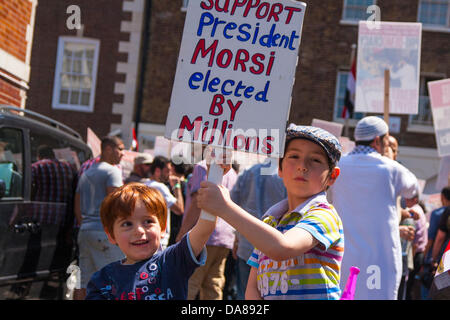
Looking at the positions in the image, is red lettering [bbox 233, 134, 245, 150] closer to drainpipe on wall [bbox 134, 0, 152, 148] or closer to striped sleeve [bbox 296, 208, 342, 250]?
striped sleeve [bbox 296, 208, 342, 250]

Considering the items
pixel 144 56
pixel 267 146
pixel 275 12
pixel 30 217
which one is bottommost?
pixel 30 217

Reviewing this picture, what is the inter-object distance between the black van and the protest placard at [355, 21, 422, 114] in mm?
3010

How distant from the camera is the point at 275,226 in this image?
2.52 m

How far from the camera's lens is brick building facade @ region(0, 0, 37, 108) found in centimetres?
738

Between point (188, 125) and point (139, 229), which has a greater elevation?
point (188, 125)

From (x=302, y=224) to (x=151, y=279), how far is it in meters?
0.59

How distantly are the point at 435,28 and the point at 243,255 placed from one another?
13869 millimetres

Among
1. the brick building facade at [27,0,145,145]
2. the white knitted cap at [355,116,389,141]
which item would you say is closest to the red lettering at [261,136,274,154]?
the white knitted cap at [355,116,389,141]

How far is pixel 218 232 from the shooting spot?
608 centimetres

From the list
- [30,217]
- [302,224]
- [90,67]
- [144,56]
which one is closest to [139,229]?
[302,224]

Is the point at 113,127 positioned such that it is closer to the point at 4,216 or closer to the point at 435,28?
the point at 435,28

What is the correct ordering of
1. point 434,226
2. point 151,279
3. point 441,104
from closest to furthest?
point 151,279 < point 434,226 < point 441,104

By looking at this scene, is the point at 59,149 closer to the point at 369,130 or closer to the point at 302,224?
the point at 369,130

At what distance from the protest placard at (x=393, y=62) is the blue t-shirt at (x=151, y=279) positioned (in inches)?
169
